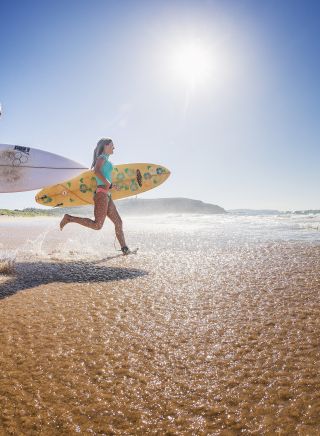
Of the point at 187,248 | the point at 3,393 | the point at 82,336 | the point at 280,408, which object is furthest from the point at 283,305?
the point at 187,248

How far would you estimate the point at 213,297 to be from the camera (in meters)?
2.37

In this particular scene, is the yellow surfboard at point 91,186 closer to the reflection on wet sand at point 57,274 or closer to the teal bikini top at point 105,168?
the teal bikini top at point 105,168

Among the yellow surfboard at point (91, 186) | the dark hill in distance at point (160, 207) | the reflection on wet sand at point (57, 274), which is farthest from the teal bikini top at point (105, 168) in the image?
the dark hill in distance at point (160, 207)

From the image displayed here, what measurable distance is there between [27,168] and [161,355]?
5098 millimetres

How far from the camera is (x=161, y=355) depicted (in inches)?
58.7

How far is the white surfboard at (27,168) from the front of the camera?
5711mm

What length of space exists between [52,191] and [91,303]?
5655 millimetres

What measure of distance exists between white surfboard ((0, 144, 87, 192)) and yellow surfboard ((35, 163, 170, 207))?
118 centimetres

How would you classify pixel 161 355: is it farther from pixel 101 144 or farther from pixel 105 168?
pixel 101 144

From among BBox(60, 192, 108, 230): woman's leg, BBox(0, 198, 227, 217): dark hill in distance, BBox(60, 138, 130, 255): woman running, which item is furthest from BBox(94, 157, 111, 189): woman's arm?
BBox(0, 198, 227, 217): dark hill in distance

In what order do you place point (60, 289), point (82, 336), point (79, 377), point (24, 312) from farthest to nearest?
point (60, 289), point (24, 312), point (82, 336), point (79, 377)

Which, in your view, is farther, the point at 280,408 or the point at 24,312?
the point at 24,312

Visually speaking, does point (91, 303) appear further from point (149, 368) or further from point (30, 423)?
point (30, 423)

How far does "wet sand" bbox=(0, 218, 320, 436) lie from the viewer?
108cm
